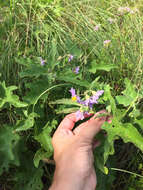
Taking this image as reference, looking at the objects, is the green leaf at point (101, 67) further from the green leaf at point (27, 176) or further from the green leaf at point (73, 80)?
the green leaf at point (27, 176)

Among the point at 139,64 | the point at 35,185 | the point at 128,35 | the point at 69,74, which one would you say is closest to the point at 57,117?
the point at 69,74

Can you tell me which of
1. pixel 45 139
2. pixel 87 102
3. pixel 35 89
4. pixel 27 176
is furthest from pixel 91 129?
pixel 27 176

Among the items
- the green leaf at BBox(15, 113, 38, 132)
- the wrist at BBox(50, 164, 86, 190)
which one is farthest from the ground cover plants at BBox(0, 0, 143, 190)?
the wrist at BBox(50, 164, 86, 190)

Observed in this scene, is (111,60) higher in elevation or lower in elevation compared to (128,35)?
lower

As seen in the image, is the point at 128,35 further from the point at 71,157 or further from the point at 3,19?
the point at 71,157

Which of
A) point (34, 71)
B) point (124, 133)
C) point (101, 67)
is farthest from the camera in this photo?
point (101, 67)

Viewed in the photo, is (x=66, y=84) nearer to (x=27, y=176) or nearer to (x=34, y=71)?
(x=34, y=71)
